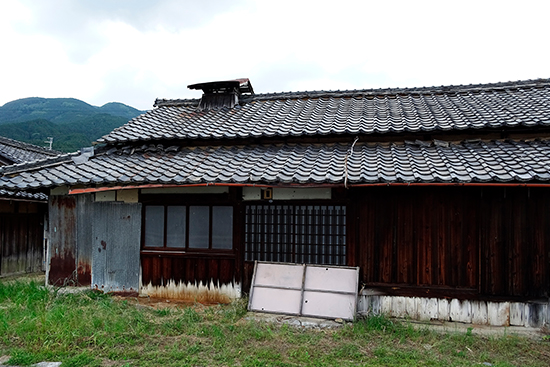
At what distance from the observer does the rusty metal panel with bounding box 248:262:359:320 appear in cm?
702

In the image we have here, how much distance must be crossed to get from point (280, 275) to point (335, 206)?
202cm

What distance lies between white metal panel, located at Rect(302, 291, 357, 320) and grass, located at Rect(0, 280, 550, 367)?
330 mm

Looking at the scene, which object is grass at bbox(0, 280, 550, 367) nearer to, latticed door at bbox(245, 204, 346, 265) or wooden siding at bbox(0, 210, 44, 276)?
latticed door at bbox(245, 204, 346, 265)

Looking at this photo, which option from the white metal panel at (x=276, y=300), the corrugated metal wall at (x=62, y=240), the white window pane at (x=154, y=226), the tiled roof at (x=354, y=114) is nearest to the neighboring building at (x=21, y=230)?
the corrugated metal wall at (x=62, y=240)

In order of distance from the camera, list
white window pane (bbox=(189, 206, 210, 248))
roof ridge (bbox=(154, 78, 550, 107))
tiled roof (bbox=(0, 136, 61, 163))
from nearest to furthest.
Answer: white window pane (bbox=(189, 206, 210, 248)) → roof ridge (bbox=(154, 78, 550, 107)) → tiled roof (bbox=(0, 136, 61, 163))

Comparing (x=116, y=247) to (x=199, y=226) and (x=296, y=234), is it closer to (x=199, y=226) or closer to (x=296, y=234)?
(x=199, y=226)

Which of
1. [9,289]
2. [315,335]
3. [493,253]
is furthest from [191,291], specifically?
[493,253]

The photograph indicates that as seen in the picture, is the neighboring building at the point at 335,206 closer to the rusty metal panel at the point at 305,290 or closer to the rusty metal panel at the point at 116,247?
the rusty metal panel at the point at 116,247

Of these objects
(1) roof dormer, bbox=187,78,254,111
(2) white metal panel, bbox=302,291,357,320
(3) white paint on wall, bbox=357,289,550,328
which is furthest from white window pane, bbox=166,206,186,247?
(1) roof dormer, bbox=187,78,254,111

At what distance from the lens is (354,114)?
10.3 metres

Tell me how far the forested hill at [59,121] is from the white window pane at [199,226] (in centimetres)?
2819

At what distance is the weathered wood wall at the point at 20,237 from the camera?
12.8 meters

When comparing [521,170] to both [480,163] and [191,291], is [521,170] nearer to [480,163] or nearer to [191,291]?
[480,163]

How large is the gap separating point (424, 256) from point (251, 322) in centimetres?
394
